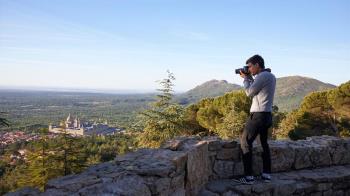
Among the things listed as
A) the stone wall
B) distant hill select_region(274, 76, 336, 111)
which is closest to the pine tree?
the stone wall

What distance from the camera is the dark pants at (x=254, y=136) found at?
→ 469cm

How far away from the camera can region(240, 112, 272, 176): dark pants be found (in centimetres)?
469

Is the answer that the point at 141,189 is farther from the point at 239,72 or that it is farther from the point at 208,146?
the point at 239,72

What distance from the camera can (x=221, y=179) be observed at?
5.03m

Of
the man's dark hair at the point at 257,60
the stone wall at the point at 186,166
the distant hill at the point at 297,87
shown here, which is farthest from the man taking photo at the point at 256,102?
the distant hill at the point at 297,87

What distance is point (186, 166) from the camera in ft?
13.6

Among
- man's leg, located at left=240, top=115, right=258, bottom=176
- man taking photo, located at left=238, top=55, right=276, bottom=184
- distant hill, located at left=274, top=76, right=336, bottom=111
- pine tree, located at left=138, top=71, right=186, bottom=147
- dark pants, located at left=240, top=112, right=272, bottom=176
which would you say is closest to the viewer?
man taking photo, located at left=238, top=55, right=276, bottom=184

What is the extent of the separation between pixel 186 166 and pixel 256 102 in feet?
4.30

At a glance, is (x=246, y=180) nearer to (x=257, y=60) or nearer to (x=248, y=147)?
(x=248, y=147)

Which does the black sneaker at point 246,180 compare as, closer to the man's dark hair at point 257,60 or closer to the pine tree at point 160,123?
the man's dark hair at point 257,60

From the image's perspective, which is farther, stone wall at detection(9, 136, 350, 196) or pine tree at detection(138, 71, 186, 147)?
pine tree at detection(138, 71, 186, 147)

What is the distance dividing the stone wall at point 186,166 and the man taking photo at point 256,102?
28 centimetres

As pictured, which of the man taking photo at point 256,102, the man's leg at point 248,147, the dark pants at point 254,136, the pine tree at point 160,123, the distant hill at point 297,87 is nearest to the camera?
the man taking photo at point 256,102

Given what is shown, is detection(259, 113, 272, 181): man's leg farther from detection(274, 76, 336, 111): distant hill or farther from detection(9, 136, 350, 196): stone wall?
detection(274, 76, 336, 111): distant hill
